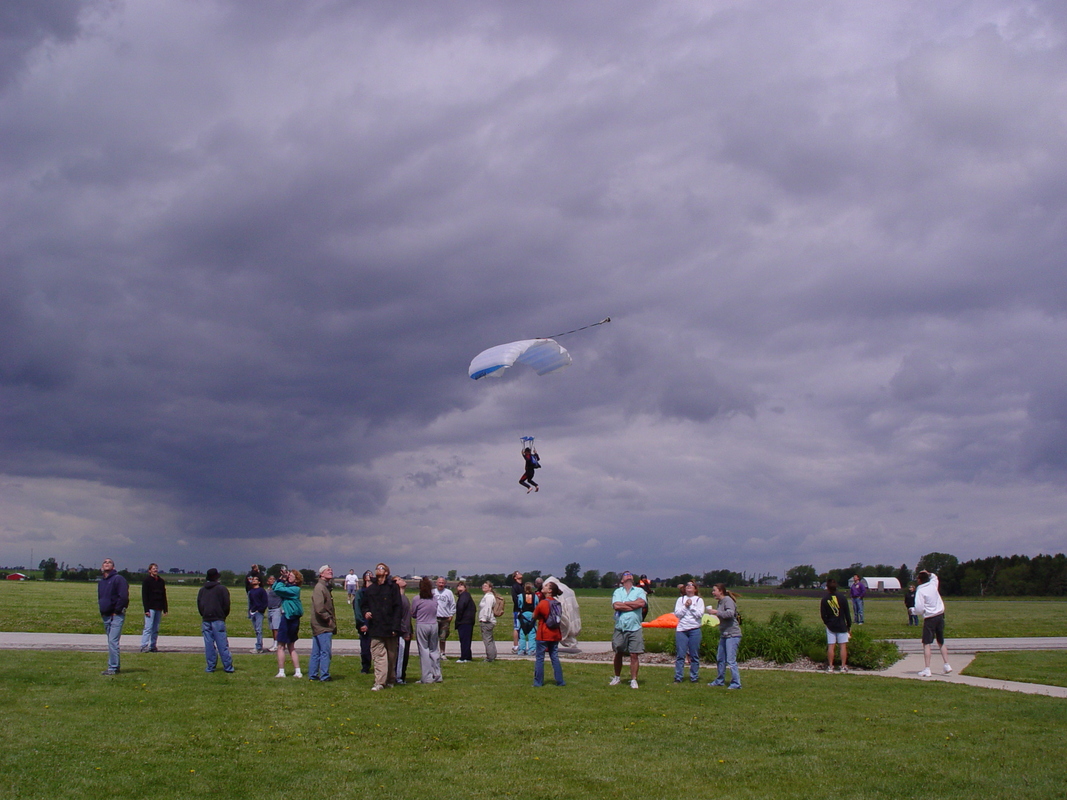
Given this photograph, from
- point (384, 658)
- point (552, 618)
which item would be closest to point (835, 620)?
point (552, 618)

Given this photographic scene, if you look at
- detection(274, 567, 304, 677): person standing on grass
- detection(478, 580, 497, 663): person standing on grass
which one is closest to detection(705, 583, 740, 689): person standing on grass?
detection(478, 580, 497, 663): person standing on grass

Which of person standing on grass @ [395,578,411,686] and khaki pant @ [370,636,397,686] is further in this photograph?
person standing on grass @ [395,578,411,686]

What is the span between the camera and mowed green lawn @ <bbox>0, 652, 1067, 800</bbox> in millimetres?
7977

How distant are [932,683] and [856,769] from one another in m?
8.06

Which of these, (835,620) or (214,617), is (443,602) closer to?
(214,617)

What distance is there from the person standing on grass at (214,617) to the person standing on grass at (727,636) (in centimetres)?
907

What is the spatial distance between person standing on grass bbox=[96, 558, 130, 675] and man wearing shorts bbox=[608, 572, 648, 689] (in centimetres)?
875

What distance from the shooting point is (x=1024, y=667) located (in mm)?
18188

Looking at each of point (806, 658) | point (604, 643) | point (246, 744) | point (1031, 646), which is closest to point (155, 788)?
point (246, 744)

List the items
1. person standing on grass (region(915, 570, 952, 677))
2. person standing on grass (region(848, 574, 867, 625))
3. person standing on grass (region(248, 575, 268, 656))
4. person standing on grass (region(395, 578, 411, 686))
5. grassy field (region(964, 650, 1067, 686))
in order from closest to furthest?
person standing on grass (region(395, 578, 411, 686))
grassy field (region(964, 650, 1067, 686))
person standing on grass (region(915, 570, 952, 677))
person standing on grass (region(248, 575, 268, 656))
person standing on grass (region(848, 574, 867, 625))

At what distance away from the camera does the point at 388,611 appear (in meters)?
14.3

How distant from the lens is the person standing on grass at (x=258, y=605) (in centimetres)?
1880

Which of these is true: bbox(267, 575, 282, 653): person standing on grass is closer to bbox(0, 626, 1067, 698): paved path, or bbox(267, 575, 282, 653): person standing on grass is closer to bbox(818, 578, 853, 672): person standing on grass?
bbox(0, 626, 1067, 698): paved path

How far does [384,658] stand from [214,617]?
3.36m
